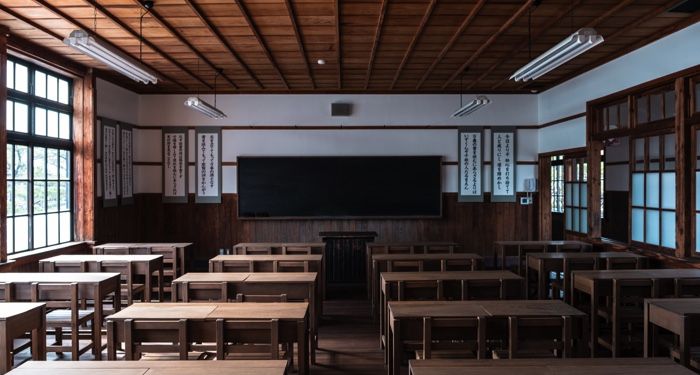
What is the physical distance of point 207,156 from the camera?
8.58 m

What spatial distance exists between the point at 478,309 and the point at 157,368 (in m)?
1.81

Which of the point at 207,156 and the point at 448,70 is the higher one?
the point at 448,70

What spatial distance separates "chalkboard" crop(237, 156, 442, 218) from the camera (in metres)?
8.50

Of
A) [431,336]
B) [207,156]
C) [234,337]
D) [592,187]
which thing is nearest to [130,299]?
[234,337]

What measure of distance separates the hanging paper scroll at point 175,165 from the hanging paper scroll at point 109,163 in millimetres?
1075

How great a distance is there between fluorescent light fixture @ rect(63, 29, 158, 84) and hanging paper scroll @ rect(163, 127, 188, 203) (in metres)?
4.05

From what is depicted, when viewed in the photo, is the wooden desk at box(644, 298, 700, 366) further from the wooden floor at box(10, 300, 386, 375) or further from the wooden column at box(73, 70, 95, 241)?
the wooden column at box(73, 70, 95, 241)

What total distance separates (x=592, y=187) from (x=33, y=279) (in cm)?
665

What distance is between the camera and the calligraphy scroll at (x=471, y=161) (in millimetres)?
8664

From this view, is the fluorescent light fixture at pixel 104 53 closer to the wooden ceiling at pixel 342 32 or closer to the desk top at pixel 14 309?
the wooden ceiling at pixel 342 32

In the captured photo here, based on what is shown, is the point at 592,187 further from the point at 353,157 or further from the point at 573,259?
the point at 353,157

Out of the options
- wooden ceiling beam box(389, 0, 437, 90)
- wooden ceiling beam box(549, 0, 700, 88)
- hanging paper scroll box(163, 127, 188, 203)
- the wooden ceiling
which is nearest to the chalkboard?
hanging paper scroll box(163, 127, 188, 203)

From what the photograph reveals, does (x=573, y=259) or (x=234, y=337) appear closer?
(x=234, y=337)

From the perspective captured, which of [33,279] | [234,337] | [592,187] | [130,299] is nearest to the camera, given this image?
[234,337]
